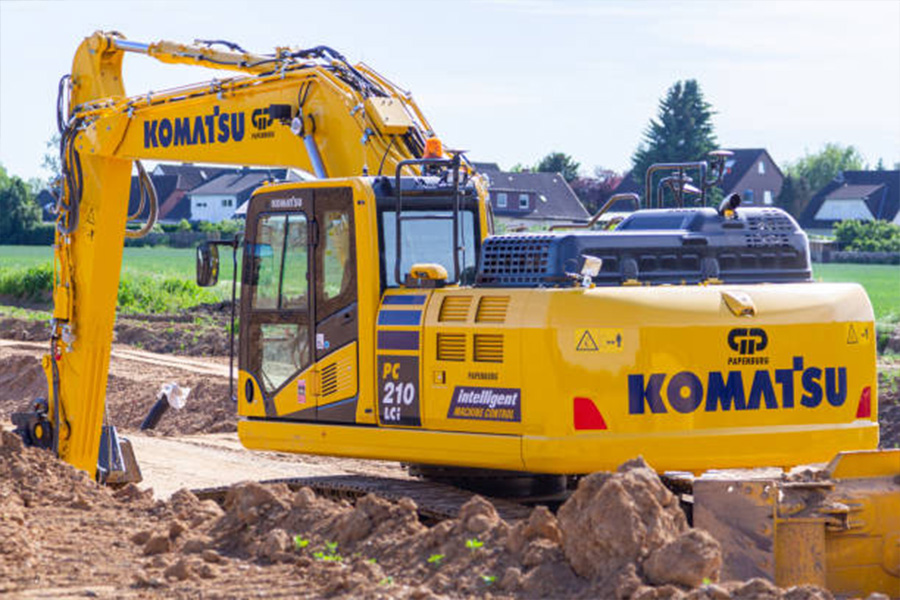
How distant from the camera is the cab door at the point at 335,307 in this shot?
32.0 feet

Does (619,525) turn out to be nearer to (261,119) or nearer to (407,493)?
(407,493)

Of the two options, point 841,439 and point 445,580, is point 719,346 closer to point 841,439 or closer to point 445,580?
point 841,439

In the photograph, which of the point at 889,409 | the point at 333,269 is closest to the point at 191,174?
the point at 889,409

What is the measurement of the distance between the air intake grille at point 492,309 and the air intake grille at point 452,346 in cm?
18

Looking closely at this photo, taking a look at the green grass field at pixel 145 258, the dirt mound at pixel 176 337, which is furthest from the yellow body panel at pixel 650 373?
the green grass field at pixel 145 258

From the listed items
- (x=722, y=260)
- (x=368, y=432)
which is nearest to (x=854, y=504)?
(x=722, y=260)

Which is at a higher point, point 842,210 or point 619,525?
point 842,210

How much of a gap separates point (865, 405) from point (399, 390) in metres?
3.10

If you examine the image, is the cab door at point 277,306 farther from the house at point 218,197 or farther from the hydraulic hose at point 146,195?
the house at point 218,197

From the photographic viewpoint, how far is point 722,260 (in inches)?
387

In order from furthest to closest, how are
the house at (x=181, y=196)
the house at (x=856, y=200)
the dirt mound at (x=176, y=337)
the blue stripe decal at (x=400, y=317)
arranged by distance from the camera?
the house at (x=181, y=196), the house at (x=856, y=200), the dirt mound at (x=176, y=337), the blue stripe decal at (x=400, y=317)

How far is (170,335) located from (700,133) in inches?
2146

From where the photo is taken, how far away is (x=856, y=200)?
319ft

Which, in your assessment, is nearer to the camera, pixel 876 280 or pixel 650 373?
pixel 650 373
